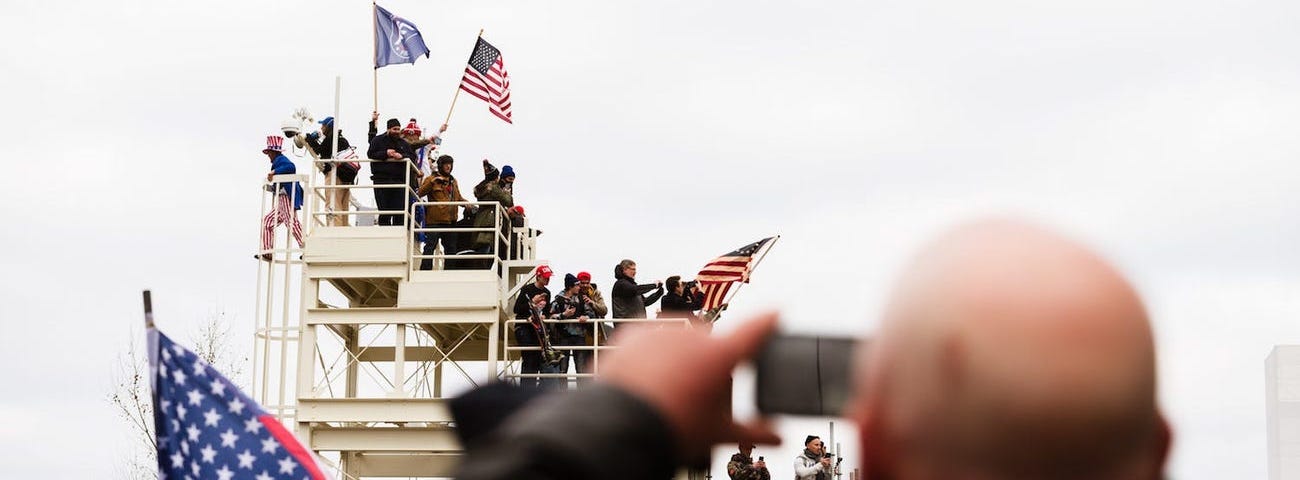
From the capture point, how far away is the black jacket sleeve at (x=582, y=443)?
3.63 feet

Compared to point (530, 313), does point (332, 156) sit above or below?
above

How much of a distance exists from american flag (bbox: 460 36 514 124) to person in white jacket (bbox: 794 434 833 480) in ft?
35.7

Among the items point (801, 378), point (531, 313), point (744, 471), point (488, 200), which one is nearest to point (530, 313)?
point (531, 313)

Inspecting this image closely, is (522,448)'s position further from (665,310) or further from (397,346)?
(397,346)

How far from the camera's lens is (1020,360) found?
1060 millimetres

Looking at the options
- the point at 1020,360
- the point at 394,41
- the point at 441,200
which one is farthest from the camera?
the point at 394,41

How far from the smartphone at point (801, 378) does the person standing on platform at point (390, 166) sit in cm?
2546

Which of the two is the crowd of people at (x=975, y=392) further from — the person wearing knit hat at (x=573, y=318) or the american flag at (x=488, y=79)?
the american flag at (x=488, y=79)

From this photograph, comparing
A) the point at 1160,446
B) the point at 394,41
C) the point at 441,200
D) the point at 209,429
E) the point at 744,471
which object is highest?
the point at 394,41

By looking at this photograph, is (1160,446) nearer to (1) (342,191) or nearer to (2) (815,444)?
(2) (815,444)

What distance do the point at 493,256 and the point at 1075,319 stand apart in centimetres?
2623

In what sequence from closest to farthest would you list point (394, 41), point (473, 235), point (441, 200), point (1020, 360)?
point (1020, 360), point (441, 200), point (473, 235), point (394, 41)

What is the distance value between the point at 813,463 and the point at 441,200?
10.1 m

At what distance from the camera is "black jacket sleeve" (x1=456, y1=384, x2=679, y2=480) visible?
1.11 m
